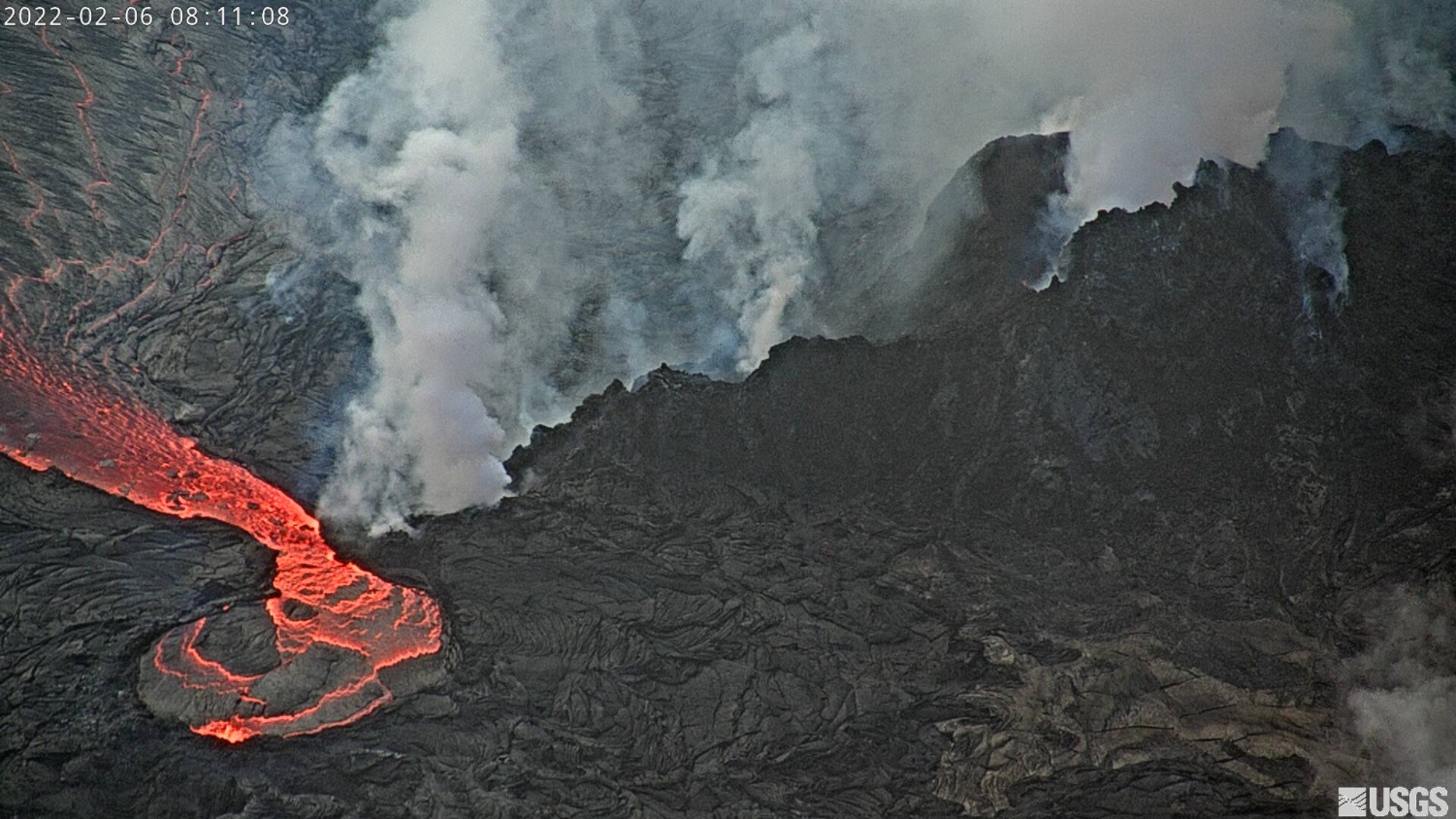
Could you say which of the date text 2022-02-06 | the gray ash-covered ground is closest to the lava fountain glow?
the gray ash-covered ground

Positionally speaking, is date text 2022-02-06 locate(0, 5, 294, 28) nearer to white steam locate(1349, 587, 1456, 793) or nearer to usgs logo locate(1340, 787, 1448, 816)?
white steam locate(1349, 587, 1456, 793)

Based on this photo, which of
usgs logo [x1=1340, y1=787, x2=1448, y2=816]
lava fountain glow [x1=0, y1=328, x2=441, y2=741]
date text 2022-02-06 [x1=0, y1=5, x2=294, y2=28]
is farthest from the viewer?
date text 2022-02-06 [x1=0, y1=5, x2=294, y2=28]

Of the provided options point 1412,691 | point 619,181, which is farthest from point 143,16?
point 1412,691

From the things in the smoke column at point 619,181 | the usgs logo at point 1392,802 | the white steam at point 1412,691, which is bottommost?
the usgs logo at point 1392,802

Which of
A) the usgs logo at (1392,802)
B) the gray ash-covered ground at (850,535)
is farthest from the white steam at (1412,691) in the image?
the gray ash-covered ground at (850,535)

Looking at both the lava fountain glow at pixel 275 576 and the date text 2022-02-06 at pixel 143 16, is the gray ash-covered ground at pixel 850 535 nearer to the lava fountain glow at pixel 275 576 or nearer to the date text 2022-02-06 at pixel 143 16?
the lava fountain glow at pixel 275 576

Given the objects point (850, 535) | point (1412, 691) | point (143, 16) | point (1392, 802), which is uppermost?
point (143, 16)

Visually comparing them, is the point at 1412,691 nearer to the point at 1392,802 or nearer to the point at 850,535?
the point at 1392,802
